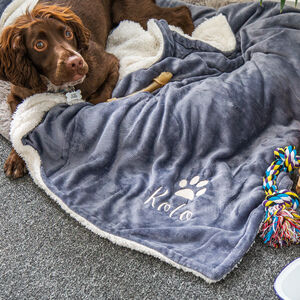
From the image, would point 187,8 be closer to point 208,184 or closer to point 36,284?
point 208,184

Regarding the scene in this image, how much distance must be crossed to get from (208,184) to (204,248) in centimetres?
23

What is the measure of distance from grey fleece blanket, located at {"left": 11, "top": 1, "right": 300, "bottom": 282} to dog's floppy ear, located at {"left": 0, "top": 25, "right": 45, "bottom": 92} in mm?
97

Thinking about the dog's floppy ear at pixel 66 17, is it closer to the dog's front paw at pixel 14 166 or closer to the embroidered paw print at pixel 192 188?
the dog's front paw at pixel 14 166

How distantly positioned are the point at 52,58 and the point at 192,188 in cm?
62

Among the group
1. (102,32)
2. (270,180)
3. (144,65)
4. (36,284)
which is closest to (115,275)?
(36,284)

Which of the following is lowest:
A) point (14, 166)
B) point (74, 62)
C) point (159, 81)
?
point (14, 166)

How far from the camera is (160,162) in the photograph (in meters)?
1.22

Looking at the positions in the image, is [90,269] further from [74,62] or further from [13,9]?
[13,9]

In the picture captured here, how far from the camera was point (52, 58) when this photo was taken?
4.17 feet

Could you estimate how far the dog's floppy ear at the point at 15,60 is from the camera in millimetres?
1260

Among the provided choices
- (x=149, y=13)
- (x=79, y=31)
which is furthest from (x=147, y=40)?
(x=79, y=31)

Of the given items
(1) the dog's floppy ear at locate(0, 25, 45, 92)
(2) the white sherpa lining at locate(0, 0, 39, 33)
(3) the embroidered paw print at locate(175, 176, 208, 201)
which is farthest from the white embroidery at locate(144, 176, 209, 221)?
(2) the white sherpa lining at locate(0, 0, 39, 33)

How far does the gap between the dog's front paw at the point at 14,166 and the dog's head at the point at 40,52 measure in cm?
25

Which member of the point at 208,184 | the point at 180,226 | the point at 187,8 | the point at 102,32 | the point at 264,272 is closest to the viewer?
the point at 264,272
